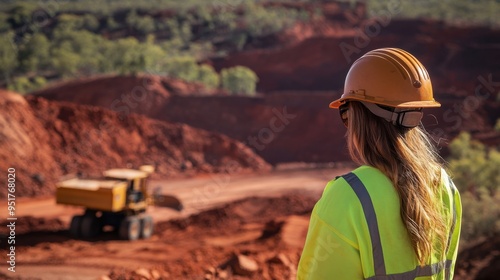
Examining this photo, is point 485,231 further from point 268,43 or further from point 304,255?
point 268,43

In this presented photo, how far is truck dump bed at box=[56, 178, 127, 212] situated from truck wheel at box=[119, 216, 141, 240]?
493 mm

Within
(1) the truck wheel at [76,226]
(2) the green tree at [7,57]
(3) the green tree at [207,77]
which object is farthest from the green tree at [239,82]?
(1) the truck wheel at [76,226]

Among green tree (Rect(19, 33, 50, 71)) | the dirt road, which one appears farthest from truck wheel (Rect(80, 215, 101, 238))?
green tree (Rect(19, 33, 50, 71))

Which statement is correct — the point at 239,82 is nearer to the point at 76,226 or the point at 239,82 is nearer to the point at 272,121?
the point at 272,121

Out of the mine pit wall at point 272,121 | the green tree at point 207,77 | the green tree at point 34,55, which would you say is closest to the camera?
the mine pit wall at point 272,121

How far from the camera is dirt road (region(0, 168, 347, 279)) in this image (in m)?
9.64

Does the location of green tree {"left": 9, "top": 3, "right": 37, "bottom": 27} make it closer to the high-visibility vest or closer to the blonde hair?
the blonde hair

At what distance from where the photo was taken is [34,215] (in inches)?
586

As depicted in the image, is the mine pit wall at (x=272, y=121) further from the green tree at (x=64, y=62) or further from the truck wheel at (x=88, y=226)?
the truck wheel at (x=88, y=226)

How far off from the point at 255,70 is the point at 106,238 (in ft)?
99.0

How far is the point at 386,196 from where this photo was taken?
78.5 inches

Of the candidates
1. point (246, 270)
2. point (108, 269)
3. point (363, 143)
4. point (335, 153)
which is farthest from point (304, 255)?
point (335, 153)

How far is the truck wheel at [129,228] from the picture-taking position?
39.4 feet

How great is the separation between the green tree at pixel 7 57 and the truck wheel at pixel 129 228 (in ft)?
94.7
